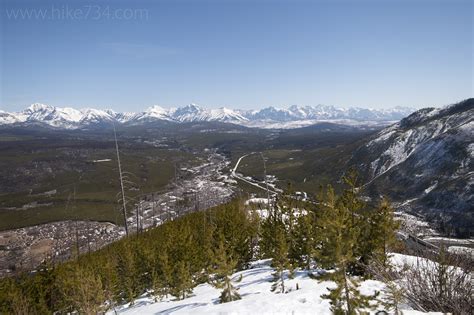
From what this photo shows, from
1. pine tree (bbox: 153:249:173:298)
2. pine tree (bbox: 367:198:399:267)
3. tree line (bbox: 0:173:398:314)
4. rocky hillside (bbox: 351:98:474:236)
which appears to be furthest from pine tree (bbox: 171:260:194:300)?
rocky hillside (bbox: 351:98:474:236)

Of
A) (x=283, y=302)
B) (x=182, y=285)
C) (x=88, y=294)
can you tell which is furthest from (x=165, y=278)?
(x=283, y=302)

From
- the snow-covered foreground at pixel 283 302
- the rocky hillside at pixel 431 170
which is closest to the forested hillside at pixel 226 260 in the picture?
the snow-covered foreground at pixel 283 302

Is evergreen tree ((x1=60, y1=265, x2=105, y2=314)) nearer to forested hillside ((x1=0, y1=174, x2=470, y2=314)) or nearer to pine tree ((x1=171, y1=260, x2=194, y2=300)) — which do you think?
forested hillside ((x1=0, y1=174, x2=470, y2=314))

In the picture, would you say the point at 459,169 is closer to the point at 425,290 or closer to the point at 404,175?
the point at 404,175

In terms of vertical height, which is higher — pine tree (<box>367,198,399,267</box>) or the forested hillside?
pine tree (<box>367,198,399,267</box>)

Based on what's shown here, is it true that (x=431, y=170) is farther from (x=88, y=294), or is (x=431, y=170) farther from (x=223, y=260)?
(x=88, y=294)

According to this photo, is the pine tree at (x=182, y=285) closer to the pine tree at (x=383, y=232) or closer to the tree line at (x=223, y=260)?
the tree line at (x=223, y=260)

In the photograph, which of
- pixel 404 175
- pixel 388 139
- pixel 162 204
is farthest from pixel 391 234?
pixel 388 139

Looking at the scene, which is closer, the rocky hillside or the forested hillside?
the forested hillside
